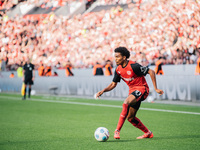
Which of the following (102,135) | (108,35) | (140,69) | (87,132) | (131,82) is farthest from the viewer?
(108,35)

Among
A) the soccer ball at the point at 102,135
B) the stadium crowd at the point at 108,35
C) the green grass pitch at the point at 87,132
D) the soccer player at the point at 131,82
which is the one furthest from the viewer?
the stadium crowd at the point at 108,35

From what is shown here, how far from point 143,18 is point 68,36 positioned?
929cm

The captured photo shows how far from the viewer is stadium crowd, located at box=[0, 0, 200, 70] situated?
26516 millimetres

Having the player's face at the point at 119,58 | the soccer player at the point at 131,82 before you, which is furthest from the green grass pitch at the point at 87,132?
the player's face at the point at 119,58

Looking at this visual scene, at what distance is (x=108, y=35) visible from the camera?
33656mm

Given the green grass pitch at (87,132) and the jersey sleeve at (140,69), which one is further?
the jersey sleeve at (140,69)

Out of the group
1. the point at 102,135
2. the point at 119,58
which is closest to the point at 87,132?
the point at 102,135

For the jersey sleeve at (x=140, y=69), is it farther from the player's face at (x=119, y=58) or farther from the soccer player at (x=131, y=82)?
the player's face at (x=119, y=58)

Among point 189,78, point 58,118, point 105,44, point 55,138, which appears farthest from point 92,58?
point 55,138

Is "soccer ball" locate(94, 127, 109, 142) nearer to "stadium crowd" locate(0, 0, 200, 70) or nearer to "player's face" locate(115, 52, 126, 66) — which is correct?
"player's face" locate(115, 52, 126, 66)

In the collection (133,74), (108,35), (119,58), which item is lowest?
(133,74)

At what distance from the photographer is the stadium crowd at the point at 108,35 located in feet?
87.0

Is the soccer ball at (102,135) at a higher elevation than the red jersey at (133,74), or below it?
below

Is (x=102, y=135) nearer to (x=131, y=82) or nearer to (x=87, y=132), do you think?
(x=131, y=82)
